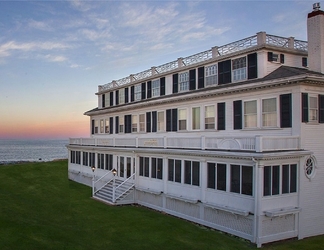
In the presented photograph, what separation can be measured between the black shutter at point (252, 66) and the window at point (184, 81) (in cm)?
613

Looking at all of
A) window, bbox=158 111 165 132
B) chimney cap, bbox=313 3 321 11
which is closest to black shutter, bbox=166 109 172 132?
window, bbox=158 111 165 132

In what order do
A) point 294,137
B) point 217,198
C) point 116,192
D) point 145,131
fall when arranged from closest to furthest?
point 294,137
point 217,198
point 116,192
point 145,131

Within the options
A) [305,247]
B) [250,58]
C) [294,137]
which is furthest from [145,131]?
[305,247]

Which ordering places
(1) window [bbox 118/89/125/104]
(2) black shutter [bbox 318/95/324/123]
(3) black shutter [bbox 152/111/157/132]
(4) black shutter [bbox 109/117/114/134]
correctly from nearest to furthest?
1. (2) black shutter [bbox 318/95/324/123]
2. (3) black shutter [bbox 152/111/157/132]
3. (4) black shutter [bbox 109/117/114/134]
4. (1) window [bbox 118/89/125/104]

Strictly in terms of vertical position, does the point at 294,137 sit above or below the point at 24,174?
above

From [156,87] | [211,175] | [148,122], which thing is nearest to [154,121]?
[148,122]

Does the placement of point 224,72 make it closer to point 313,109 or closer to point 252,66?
point 252,66

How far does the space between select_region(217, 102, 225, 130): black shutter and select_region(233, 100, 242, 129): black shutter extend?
40.6 inches

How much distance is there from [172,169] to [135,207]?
14.2ft

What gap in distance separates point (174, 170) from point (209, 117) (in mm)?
4206

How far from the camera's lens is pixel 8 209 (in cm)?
2141

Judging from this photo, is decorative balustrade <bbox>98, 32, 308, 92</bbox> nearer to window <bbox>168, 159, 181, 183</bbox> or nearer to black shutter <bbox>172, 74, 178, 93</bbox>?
black shutter <bbox>172, 74, 178, 93</bbox>

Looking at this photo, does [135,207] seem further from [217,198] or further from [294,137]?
[294,137]

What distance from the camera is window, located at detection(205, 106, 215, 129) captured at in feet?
73.3
